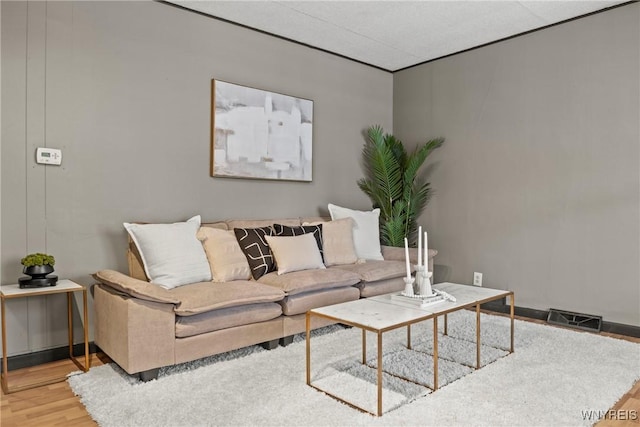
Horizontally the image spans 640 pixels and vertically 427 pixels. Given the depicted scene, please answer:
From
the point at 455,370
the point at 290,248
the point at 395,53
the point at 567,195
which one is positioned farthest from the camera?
the point at 395,53

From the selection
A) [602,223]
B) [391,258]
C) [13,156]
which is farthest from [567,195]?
[13,156]

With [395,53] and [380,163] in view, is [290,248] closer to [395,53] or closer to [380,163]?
[380,163]

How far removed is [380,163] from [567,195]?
5.84ft

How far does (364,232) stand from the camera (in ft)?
14.1

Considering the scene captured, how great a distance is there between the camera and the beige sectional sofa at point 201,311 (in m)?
2.48

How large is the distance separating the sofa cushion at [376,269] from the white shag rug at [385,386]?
54 cm

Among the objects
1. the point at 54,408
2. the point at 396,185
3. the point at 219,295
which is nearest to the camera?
the point at 54,408

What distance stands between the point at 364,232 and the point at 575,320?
1.93 meters

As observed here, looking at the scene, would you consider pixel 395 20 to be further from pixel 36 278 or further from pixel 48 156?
pixel 36 278

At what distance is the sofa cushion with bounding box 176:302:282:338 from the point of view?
103 inches

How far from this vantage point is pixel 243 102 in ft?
12.8

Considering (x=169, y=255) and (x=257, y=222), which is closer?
(x=169, y=255)

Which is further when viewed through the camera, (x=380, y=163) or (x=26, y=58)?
(x=380, y=163)

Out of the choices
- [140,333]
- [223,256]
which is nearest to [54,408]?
[140,333]
